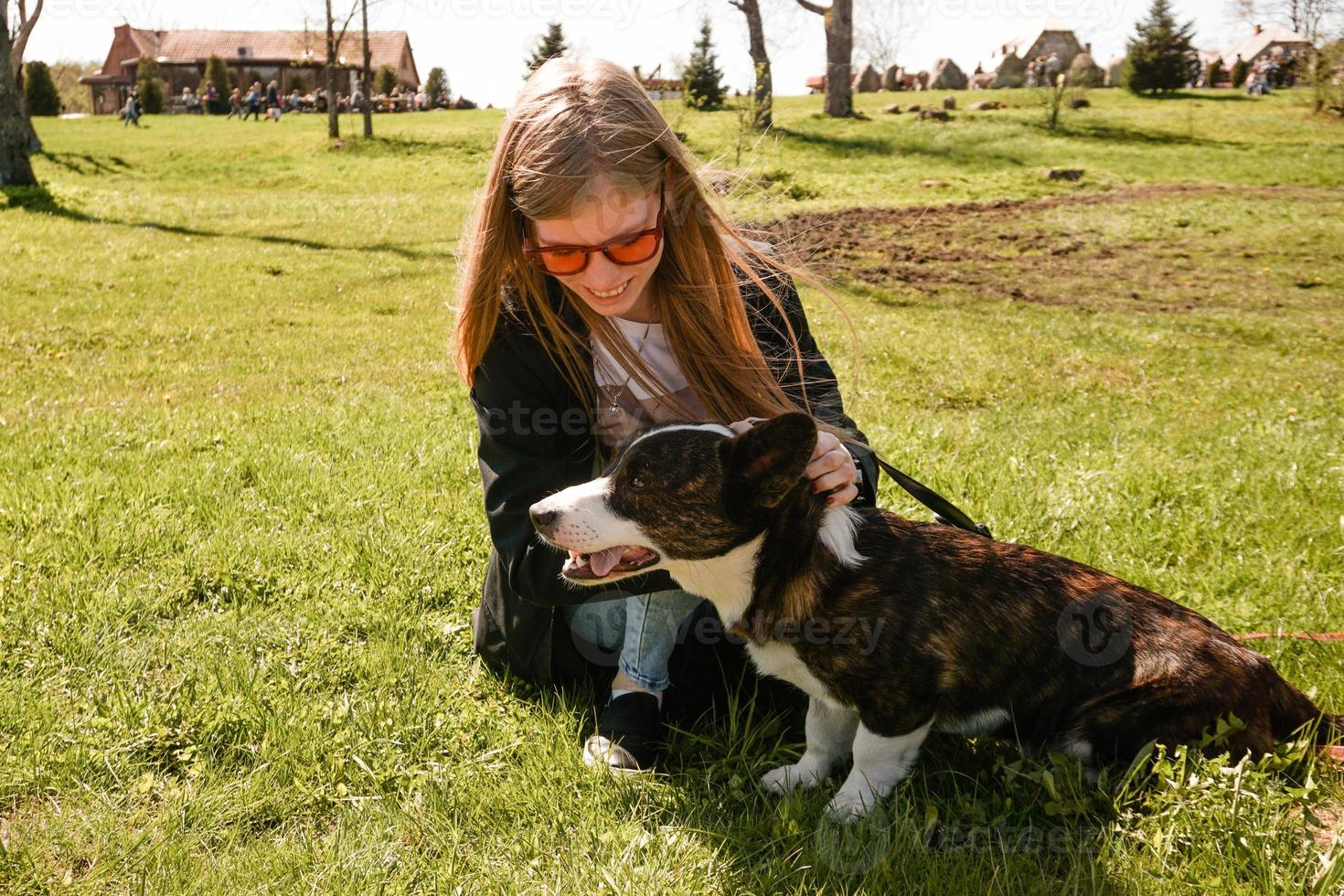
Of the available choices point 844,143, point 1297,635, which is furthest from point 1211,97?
point 1297,635

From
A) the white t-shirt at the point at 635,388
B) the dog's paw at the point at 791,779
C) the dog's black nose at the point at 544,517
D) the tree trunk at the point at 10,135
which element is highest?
the tree trunk at the point at 10,135

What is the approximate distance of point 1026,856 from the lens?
2.64 metres

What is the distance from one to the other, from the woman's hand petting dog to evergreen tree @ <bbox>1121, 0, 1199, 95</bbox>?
50.0m

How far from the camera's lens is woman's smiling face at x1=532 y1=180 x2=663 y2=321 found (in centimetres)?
295

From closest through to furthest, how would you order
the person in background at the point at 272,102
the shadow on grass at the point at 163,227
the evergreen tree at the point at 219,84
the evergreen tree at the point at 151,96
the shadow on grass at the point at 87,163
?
the shadow on grass at the point at 163,227 → the shadow on grass at the point at 87,163 → the person in background at the point at 272,102 → the evergreen tree at the point at 151,96 → the evergreen tree at the point at 219,84

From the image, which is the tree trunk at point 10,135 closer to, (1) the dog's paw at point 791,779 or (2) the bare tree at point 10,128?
(2) the bare tree at point 10,128

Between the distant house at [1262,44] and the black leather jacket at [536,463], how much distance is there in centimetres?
7060

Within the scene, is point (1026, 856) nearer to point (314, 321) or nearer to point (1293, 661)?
point (1293, 661)

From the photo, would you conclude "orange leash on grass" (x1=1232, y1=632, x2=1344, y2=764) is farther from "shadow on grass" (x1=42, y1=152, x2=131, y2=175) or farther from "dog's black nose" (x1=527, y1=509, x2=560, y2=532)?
"shadow on grass" (x1=42, y1=152, x2=131, y2=175)

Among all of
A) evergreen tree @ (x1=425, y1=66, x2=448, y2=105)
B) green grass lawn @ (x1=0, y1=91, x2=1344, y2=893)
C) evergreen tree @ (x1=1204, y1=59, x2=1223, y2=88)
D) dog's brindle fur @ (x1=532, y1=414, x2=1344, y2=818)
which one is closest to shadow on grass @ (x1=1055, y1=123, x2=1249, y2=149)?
green grass lawn @ (x1=0, y1=91, x2=1344, y2=893)

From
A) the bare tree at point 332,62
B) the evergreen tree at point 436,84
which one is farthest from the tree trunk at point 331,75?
the evergreen tree at point 436,84

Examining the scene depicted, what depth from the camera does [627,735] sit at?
3250 mm

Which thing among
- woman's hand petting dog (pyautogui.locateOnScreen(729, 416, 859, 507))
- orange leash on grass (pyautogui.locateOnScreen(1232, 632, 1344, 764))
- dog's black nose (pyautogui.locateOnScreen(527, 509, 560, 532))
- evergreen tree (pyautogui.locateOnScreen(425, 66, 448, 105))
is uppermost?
evergreen tree (pyautogui.locateOnScreen(425, 66, 448, 105))

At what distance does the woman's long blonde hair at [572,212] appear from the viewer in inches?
116
